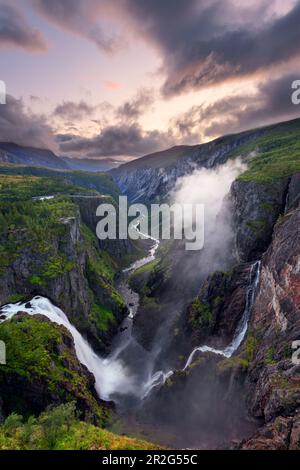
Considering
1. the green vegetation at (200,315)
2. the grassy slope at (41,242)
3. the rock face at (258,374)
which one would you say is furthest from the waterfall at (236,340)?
the grassy slope at (41,242)

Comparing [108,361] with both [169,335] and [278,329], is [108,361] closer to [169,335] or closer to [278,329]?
[169,335]

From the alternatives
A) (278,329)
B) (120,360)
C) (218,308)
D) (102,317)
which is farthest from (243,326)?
(102,317)

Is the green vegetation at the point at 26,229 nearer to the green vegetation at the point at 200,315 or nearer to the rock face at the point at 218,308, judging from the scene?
the green vegetation at the point at 200,315

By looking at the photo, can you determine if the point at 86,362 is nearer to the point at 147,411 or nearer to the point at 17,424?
the point at 147,411

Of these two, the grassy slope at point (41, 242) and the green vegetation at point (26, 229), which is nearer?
the grassy slope at point (41, 242)
